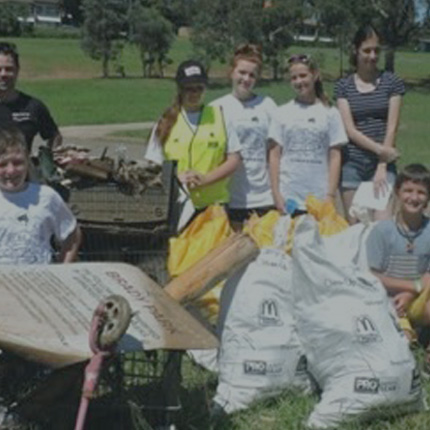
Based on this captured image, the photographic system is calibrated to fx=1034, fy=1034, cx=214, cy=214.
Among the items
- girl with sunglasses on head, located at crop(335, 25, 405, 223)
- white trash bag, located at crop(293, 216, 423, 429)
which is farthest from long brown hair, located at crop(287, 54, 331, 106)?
white trash bag, located at crop(293, 216, 423, 429)

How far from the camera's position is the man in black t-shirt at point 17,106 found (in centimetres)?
575

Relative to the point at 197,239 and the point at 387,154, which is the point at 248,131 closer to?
the point at 387,154

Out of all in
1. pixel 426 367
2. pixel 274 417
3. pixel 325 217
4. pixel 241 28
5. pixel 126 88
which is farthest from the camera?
pixel 241 28

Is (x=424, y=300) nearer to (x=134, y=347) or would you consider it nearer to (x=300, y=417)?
(x=300, y=417)

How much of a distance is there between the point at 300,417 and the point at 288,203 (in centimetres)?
183

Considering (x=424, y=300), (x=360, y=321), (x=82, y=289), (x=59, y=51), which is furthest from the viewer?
(x=59, y=51)

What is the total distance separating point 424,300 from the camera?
509cm

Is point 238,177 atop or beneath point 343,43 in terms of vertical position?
atop

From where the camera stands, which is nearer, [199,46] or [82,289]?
[82,289]

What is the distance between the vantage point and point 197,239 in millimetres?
5309

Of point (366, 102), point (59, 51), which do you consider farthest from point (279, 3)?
point (366, 102)

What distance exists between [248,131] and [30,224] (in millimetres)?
1872

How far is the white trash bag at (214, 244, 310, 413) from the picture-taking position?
4426mm

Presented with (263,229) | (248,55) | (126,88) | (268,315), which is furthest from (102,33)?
(268,315)
